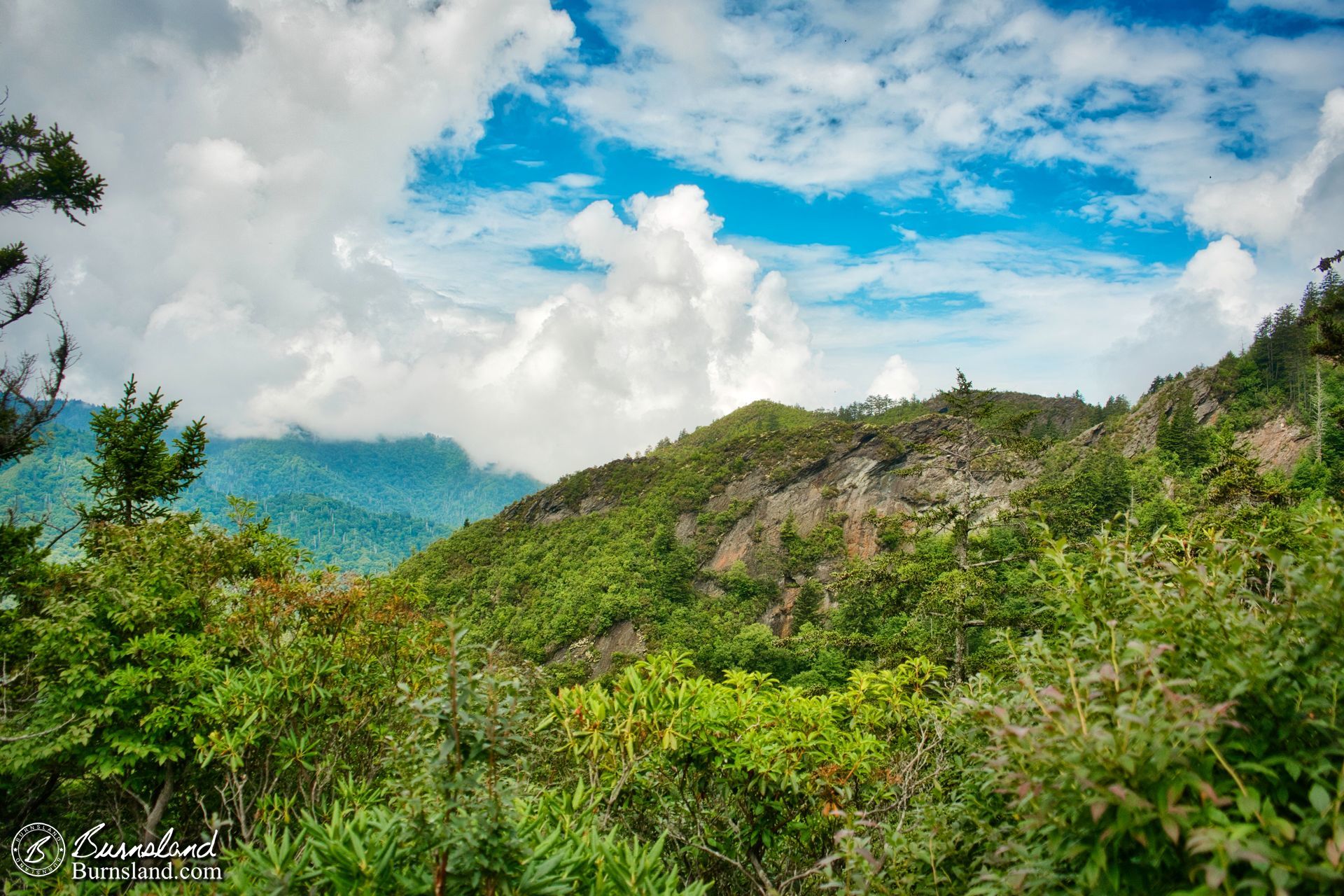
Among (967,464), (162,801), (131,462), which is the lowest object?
(162,801)

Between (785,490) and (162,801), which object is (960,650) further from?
(785,490)

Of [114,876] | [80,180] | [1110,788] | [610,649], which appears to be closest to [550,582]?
[610,649]

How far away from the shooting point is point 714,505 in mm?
68062

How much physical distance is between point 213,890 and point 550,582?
200ft

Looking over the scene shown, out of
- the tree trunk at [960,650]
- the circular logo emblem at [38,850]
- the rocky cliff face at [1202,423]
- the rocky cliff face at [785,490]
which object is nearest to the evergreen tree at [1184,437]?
the rocky cliff face at [1202,423]

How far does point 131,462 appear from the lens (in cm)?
1380

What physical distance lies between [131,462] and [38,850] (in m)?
10.7

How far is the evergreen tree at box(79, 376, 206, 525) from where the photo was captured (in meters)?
13.5

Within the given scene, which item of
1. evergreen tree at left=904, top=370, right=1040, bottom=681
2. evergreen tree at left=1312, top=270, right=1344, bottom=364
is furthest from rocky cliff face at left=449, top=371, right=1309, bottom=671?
evergreen tree at left=1312, top=270, right=1344, bottom=364

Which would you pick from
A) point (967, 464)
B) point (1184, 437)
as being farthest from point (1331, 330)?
point (1184, 437)

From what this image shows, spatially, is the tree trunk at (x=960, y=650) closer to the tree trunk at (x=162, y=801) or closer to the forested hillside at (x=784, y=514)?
the tree trunk at (x=162, y=801)

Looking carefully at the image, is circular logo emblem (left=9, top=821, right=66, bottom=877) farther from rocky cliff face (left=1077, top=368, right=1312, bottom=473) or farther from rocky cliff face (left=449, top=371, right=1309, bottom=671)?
rocky cliff face (left=1077, top=368, right=1312, bottom=473)

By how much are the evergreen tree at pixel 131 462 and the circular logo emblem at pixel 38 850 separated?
8.39 m

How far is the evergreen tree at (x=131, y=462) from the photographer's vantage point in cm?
1350
